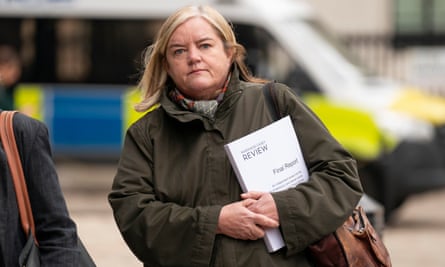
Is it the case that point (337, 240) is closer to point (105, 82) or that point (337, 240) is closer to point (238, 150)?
point (238, 150)

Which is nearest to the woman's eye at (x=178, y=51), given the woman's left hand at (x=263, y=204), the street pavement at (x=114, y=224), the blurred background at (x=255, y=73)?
the woman's left hand at (x=263, y=204)

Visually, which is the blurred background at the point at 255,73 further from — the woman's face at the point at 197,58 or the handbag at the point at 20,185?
the handbag at the point at 20,185

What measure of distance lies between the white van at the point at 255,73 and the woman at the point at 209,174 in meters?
8.00

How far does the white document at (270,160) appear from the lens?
376 cm

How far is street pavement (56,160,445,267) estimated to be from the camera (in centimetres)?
1008

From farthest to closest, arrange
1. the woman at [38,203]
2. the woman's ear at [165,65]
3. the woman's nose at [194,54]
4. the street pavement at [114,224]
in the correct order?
the street pavement at [114,224] < the woman's ear at [165,65] < the woman's nose at [194,54] < the woman at [38,203]

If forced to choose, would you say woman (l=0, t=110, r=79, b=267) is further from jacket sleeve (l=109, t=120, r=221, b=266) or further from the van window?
the van window

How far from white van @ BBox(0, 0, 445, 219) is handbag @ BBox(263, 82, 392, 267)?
7.89 metres

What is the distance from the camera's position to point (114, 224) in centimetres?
1208

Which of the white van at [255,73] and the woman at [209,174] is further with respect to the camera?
the white van at [255,73]

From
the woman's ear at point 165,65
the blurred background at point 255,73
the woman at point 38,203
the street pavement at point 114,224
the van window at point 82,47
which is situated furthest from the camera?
the van window at point 82,47

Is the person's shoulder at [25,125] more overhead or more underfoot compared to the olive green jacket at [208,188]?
more overhead

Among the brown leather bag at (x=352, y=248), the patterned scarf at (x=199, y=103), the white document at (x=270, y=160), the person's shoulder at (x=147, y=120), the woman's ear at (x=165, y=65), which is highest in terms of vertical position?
the woman's ear at (x=165, y=65)

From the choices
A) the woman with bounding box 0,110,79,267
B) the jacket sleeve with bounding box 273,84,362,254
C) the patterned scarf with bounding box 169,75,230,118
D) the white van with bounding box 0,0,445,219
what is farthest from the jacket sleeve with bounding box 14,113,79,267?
the white van with bounding box 0,0,445,219
